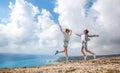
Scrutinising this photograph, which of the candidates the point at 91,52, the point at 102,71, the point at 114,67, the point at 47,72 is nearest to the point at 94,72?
the point at 102,71

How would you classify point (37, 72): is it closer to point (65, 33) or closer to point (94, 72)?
point (94, 72)

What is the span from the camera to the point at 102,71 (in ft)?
78.1

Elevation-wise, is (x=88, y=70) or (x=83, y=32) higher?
(x=83, y=32)

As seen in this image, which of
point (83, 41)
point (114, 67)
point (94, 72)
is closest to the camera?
point (94, 72)

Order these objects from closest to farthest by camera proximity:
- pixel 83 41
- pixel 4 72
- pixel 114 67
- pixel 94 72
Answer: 1. pixel 94 72
2. pixel 114 67
3. pixel 4 72
4. pixel 83 41

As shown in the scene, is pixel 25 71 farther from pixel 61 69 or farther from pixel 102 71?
pixel 102 71


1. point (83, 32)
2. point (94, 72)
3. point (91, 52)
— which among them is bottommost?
point (94, 72)

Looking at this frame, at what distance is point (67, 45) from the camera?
3222 cm

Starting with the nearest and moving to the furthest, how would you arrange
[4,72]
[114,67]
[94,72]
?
[94,72], [114,67], [4,72]

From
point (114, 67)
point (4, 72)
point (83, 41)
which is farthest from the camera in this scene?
point (83, 41)

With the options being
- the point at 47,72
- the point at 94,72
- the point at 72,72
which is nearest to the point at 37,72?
the point at 47,72

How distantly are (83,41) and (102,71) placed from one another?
857cm

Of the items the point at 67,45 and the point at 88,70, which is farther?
the point at 67,45

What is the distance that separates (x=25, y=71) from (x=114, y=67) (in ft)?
27.0
